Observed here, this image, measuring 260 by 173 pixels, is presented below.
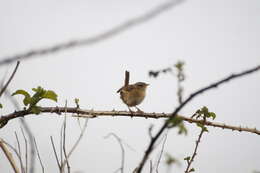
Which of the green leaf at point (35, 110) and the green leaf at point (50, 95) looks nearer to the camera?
the green leaf at point (35, 110)

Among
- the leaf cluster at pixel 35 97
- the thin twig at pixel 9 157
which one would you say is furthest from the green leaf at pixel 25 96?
the thin twig at pixel 9 157

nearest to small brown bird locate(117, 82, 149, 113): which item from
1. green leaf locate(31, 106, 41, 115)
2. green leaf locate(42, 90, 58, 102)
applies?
green leaf locate(42, 90, 58, 102)

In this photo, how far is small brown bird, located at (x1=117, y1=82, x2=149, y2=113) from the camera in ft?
23.1

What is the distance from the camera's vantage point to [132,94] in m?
7.13

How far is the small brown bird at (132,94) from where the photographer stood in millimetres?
7030

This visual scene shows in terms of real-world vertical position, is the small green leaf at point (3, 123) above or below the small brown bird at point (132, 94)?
below

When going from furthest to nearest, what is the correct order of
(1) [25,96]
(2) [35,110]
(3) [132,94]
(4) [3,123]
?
(3) [132,94] < (1) [25,96] < (2) [35,110] < (4) [3,123]

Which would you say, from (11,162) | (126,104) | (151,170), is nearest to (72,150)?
(11,162)

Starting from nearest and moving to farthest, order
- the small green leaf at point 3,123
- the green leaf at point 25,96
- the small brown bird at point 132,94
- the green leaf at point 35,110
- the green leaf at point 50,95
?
the small green leaf at point 3,123
the green leaf at point 35,110
the green leaf at point 25,96
the green leaf at point 50,95
the small brown bird at point 132,94

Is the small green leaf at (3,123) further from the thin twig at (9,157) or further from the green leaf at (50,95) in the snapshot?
the green leaf at (50,95)

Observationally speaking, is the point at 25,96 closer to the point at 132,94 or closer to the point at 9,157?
the point at 9,157

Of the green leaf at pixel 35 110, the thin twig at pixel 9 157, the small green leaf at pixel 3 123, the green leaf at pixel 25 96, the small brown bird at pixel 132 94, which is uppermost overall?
the small brown bird at pixel 132 94

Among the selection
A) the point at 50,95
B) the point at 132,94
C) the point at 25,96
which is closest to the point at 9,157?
the point at 25,96

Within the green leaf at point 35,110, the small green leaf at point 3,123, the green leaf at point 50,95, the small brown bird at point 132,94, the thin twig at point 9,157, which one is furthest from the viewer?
the small brown bird at point 132,94
